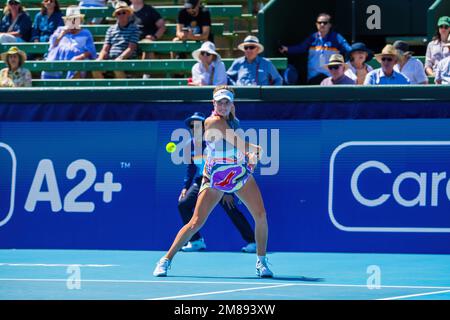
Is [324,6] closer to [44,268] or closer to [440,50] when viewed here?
[440,50]

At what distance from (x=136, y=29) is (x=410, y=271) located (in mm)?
7345

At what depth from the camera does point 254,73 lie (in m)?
14.1

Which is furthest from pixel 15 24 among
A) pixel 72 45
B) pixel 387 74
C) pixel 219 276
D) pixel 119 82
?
pixel 219 276

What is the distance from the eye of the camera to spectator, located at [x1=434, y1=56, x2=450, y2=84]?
44.9 feet

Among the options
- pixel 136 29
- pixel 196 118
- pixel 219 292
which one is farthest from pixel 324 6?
pixel 219 292

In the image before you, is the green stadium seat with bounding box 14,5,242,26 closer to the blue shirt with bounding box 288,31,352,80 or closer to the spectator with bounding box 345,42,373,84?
the blue shirt with bounding box 288,31,352,80

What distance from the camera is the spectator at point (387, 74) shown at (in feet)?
42.8

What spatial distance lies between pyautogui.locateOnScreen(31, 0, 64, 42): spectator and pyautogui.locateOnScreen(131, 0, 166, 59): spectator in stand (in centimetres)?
137

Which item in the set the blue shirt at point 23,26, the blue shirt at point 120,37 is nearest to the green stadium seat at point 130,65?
the blue shirt at point 120,37

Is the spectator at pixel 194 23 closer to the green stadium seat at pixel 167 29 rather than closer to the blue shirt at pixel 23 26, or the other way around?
the green stadium seat at pixel 167 29

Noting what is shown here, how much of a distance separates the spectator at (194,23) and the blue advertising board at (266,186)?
153 inches

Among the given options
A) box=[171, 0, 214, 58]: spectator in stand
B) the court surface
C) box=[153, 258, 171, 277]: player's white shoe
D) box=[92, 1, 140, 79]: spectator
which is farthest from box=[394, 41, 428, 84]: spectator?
box=[153, 258, 171, 277]: player's white shoe

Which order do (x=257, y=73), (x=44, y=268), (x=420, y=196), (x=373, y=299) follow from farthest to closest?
1. (x=257, y=73)
2. (x=420, y=196)
3. (x=44, y=268)
4. (x=373, y=299)

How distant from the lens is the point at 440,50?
14.6 meters
